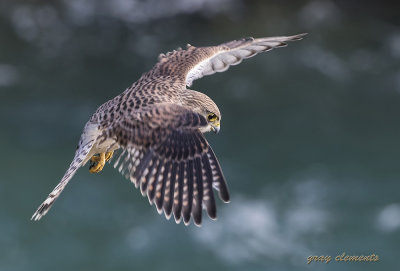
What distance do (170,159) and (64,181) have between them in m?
0.63

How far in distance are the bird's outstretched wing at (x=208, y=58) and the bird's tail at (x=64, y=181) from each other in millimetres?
1039

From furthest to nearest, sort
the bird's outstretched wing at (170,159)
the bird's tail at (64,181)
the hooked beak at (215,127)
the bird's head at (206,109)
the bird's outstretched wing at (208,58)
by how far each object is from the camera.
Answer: the bird's outstretched wing at (208,58) → the hooked beak at (215,127) → the bird's head at (206,109) → the bird's tail at (64,181) → the bird's outstretched wing at (170,159)

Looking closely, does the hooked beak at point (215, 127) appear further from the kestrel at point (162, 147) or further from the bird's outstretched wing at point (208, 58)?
the bird's outstretched wing at point (208, 58)

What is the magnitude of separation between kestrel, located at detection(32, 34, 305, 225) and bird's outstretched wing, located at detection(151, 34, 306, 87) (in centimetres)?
35

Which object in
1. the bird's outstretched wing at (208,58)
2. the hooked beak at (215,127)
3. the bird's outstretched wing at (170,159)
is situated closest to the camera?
the bird's outstretched wing at (170,159)

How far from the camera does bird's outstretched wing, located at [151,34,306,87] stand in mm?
5422

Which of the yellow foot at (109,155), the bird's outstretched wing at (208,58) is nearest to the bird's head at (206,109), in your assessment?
the bird's outstretched wing at (208,58)

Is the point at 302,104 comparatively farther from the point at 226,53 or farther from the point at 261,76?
the point at 226,53

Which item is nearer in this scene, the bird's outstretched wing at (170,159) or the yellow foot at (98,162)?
the bird's outstretched wing at (170,159)

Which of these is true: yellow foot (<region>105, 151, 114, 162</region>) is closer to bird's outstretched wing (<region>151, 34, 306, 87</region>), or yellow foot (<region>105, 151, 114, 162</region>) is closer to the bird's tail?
the bird's tail

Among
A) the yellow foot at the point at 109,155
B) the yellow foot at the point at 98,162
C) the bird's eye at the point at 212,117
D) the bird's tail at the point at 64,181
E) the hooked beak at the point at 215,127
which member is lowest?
the bird's tail at the point at 64,181

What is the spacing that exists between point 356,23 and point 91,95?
22.0 feet

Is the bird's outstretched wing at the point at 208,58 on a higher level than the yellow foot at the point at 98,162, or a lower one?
higher

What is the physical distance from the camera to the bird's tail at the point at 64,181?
4332mm
